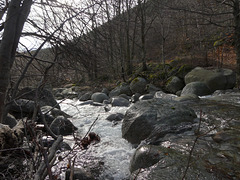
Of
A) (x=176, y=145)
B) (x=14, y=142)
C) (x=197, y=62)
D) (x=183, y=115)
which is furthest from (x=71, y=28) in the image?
(x=197, y=62)

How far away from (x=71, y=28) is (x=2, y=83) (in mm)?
1201

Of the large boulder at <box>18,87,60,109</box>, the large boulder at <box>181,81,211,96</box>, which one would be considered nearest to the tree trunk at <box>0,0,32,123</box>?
the large boulder at <box>18,87,60,109</box>

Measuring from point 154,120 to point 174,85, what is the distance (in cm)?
657

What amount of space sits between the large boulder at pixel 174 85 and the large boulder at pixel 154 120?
19.1 feet

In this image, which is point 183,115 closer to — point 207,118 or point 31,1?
point 207,118

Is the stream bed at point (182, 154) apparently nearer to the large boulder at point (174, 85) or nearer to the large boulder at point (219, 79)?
the large boulder at point (219, 79)

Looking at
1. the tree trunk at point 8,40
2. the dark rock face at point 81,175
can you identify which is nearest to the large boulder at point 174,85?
the dark rock face at point 81,175

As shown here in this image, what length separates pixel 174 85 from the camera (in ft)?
33.6

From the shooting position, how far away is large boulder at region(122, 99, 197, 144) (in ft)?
13.1

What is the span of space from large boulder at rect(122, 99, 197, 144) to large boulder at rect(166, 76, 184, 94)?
583 centimetres

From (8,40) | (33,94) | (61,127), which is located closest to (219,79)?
(61,127)

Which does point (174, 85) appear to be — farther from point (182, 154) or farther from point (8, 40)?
point (8, 40)

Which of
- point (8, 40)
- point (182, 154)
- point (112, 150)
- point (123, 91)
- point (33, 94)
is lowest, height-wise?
point (123, 91)

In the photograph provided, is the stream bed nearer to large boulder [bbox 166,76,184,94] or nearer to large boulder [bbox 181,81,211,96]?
large boulder [bbox 181,81,211,96]
